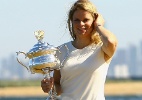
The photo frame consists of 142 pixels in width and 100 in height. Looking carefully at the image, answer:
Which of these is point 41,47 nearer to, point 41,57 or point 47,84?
point 41,57

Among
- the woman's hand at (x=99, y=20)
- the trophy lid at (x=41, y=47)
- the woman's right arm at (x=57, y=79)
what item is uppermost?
the woman's hand at (x=99, y=20)

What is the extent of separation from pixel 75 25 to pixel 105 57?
0.32 m

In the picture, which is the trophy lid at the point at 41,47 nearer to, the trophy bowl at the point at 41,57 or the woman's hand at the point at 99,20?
the trophy bowl at the point at 41,57

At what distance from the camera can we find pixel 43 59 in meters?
5.42

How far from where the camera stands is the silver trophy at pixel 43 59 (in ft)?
17.7

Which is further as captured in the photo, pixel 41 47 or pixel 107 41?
pixel 41 47

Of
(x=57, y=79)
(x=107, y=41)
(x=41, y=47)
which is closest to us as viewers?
(x=107, y=41)

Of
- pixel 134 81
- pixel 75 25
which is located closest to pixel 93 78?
pixel 75 25

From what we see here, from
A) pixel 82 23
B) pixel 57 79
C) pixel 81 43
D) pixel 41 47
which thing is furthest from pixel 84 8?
pixel 57 79

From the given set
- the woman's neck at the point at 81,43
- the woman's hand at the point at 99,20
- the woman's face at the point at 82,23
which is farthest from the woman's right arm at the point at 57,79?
the woman's hand at the point at 99,20

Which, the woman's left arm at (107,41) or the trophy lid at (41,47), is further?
the trophy lid at (41,47)

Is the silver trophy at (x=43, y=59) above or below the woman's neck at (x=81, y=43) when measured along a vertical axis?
below

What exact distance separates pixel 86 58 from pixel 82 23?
0.26 meters

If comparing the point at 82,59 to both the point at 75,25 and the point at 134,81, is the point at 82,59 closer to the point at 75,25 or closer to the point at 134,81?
the point at 75,25
